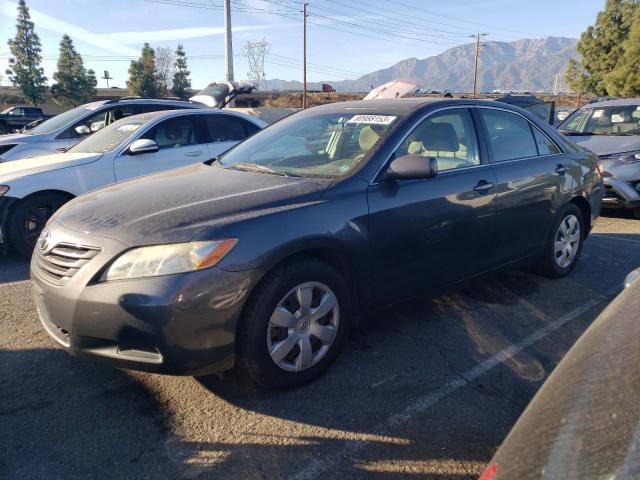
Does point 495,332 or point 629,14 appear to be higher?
point 629,14

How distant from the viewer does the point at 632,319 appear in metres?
1.63

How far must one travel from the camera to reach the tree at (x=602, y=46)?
2906 centimetres

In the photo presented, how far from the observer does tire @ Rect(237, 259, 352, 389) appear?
→ 2.67 meters

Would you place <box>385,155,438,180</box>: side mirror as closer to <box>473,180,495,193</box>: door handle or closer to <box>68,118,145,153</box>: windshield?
<box>473,180,495,193</box>: door handle

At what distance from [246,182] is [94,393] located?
152cm

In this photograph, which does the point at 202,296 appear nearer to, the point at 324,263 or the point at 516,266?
the point at 324,263

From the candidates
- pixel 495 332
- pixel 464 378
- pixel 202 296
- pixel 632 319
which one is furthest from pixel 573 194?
pixel 202 296

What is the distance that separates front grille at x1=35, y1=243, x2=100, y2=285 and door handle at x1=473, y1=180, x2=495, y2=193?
2.59 metres

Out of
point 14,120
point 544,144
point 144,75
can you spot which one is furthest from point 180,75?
point 544,144

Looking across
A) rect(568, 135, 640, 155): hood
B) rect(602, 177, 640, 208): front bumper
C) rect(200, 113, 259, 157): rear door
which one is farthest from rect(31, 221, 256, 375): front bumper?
rect(568, 135, 640, 155): hood

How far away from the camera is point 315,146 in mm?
3727

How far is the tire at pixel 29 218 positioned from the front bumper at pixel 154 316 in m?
3.30

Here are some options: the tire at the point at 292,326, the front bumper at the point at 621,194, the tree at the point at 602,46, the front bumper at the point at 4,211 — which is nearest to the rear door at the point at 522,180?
the tire at the point at 292,326

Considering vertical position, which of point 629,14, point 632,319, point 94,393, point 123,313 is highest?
point 629,14
